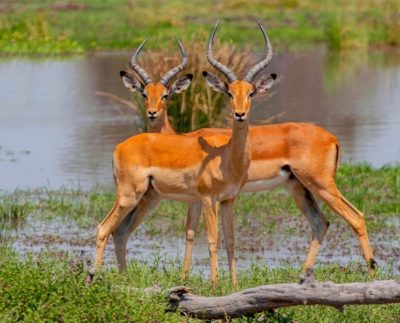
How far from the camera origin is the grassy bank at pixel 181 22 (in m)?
32.9

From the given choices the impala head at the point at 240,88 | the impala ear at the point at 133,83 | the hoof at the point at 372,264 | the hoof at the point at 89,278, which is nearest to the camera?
the hoof at the point at 89,278

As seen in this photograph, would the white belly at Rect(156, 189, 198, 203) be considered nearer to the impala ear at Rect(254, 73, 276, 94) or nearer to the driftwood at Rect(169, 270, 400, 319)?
the impala ear at Rect(254, 73, 276, 94)

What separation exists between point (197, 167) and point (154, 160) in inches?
14.4

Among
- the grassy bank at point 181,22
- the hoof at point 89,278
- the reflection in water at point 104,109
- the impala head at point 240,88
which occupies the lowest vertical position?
the reflection in water at point 104,109

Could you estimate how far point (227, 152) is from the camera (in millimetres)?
10164

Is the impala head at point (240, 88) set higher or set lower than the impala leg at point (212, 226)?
higher

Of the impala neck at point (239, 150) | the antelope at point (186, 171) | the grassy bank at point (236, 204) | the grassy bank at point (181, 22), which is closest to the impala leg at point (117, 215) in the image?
the antelope at point (186, 171)

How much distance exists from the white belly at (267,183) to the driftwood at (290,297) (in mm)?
3135

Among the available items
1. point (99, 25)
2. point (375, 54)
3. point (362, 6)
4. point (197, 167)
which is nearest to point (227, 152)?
point (197, 167)

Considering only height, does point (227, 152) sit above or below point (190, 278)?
above

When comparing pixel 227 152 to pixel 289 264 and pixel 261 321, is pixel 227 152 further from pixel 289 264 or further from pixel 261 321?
pixel 261 321

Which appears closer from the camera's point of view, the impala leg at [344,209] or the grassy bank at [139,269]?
the grassy bank at [139,269]

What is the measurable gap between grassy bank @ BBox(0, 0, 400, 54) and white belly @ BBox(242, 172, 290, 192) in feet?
62.9

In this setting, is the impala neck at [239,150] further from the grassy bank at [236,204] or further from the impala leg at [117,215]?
the grassy bank at [236,204]
